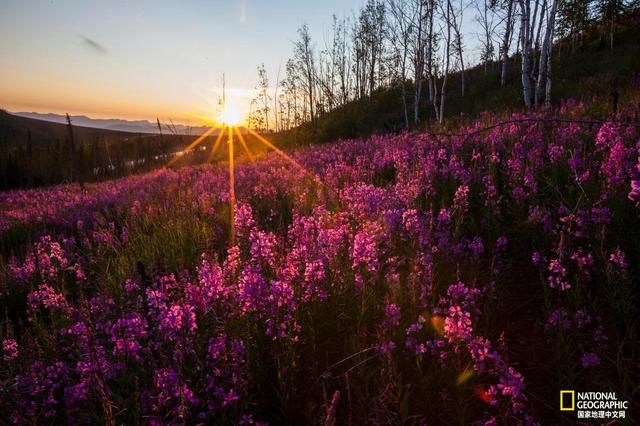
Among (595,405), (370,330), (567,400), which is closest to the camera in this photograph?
(595,405)

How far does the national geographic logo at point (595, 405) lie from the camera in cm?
176

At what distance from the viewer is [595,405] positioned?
1.82 metres

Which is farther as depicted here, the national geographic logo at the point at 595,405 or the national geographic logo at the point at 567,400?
the national geographic logo at the point at 567,400

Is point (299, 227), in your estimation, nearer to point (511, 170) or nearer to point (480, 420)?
point (480, 420)

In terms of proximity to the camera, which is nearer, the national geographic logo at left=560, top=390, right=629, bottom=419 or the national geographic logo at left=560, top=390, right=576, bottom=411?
the national geographic logo at left=560, top=390, right=629, bottom=419

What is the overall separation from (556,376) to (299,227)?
2.02 meters

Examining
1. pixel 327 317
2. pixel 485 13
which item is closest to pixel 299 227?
pixel 327 317

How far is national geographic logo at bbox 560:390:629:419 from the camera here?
1759 millimetres

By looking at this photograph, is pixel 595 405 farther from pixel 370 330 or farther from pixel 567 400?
pixel 370 330

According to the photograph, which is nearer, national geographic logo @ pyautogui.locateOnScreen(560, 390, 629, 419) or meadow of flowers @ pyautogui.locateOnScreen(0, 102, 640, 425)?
national geographic logo @ pyautogui.locateOnScreen(560, 390, 629, 419)

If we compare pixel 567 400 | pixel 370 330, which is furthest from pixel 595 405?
pixel 370 330

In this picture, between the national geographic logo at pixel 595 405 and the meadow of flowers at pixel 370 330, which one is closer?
the national geographic logo at pixel 595 405

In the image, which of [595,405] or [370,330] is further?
[370,330]

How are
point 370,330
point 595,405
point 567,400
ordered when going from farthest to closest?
point 370,330, point 567,400, point 595,405
